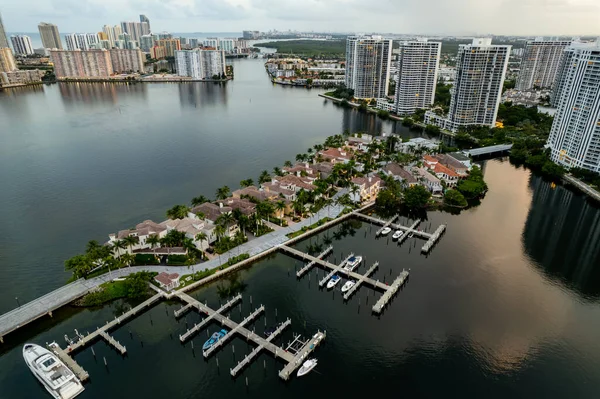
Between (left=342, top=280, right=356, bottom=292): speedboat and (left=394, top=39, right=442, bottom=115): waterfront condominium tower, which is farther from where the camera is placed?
(left=394, top=39, right=442, bottom=115): waterfront condominium tower

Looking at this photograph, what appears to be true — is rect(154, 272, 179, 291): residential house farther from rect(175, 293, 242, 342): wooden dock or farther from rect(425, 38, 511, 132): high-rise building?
rect(425, 38, 511, 132): high-rise building

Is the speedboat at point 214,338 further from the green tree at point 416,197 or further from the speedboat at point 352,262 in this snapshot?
the green tree at point 416,197

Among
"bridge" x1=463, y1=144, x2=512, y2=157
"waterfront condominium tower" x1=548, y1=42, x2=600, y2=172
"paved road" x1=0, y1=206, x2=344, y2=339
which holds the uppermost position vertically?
"waterfront condominium tower" x1=548, y1=42, x2=600, y2=172

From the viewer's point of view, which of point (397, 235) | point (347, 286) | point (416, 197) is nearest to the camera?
point (347, 286)

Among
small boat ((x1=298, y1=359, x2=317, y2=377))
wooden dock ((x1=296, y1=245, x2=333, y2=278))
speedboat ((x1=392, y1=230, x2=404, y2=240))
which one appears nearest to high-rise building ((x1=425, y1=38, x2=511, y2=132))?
speedboat ((x1=392, y1=230, x2=404, y2=240))

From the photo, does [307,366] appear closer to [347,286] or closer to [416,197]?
[347,286]

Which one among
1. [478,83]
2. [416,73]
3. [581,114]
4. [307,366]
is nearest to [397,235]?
[307,366]

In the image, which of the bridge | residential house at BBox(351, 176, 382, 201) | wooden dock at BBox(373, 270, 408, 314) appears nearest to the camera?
wooden dock at BBox(373, 270, 408, 314)

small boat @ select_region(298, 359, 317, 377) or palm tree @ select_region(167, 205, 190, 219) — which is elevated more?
palm tree @ select_region(167, 205, 190, 219)
